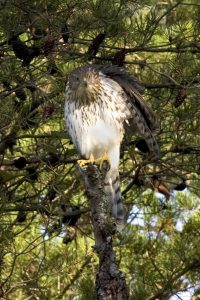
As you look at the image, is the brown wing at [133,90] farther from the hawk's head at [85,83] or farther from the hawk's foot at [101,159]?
the hawk's foot at [101,159]

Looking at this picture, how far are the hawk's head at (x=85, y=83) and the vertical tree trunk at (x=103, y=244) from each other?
41.0 inches

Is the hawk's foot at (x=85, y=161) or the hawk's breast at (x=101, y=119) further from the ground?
the hawk's breast at (x=101, y=119)

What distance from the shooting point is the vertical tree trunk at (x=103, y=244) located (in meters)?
2.84

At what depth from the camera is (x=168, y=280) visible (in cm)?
514

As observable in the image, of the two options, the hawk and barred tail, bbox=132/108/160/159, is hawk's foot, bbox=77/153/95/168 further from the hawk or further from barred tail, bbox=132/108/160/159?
barred tail, bbox=132/108/160/159

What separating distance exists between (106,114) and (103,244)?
174 cm

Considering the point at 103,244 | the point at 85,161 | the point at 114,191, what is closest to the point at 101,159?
the point at 114,191

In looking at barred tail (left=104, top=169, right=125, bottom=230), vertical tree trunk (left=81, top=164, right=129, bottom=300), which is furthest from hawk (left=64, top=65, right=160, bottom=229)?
vertical tree trunk (left=81, top=164, right=129, bottom=300)

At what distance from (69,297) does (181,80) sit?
1812 mm

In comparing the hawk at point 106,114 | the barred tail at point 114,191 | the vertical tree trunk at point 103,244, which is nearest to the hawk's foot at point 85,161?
the hawk at point 106,114

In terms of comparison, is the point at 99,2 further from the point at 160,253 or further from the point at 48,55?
the point at 160,253

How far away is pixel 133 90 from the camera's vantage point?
4.59m

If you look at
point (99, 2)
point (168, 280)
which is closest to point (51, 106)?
point (99, 2)

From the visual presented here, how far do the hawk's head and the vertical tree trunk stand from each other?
104 cm
